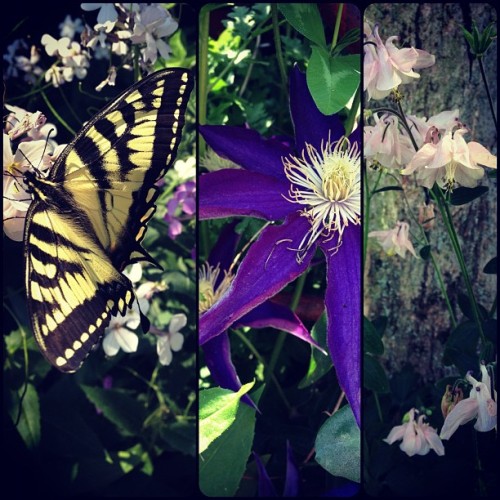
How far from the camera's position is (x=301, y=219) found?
3.39ft

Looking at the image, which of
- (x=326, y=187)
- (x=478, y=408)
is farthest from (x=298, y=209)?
(x=478, y=408)

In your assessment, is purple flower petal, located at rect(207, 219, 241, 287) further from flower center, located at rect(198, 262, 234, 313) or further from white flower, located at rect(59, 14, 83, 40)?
white flower, located at rect(59, 14, 83, 40)

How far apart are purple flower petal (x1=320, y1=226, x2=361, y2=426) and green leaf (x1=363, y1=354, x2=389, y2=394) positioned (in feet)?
0.11

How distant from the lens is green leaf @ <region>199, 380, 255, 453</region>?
106 centimetres

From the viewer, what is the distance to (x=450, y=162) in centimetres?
103

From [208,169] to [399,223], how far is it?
26cm

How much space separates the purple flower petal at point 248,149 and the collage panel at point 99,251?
1.9 inches

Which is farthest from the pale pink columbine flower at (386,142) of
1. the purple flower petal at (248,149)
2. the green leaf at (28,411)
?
the green leaf at (28,411)

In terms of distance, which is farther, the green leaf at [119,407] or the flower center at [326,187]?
the green leaf at [119,407]

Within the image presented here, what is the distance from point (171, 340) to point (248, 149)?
290 mm

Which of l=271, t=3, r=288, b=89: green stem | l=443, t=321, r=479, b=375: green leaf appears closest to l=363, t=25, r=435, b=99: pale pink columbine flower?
l=271, t=3, r=288, b=89: green stem

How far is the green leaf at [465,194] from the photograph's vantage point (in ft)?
3.44

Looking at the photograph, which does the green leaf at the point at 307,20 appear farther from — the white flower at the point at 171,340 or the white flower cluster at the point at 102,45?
the white flower at the point at 171,340

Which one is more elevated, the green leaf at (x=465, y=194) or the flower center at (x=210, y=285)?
the green leaf at (x=465, y=194)
